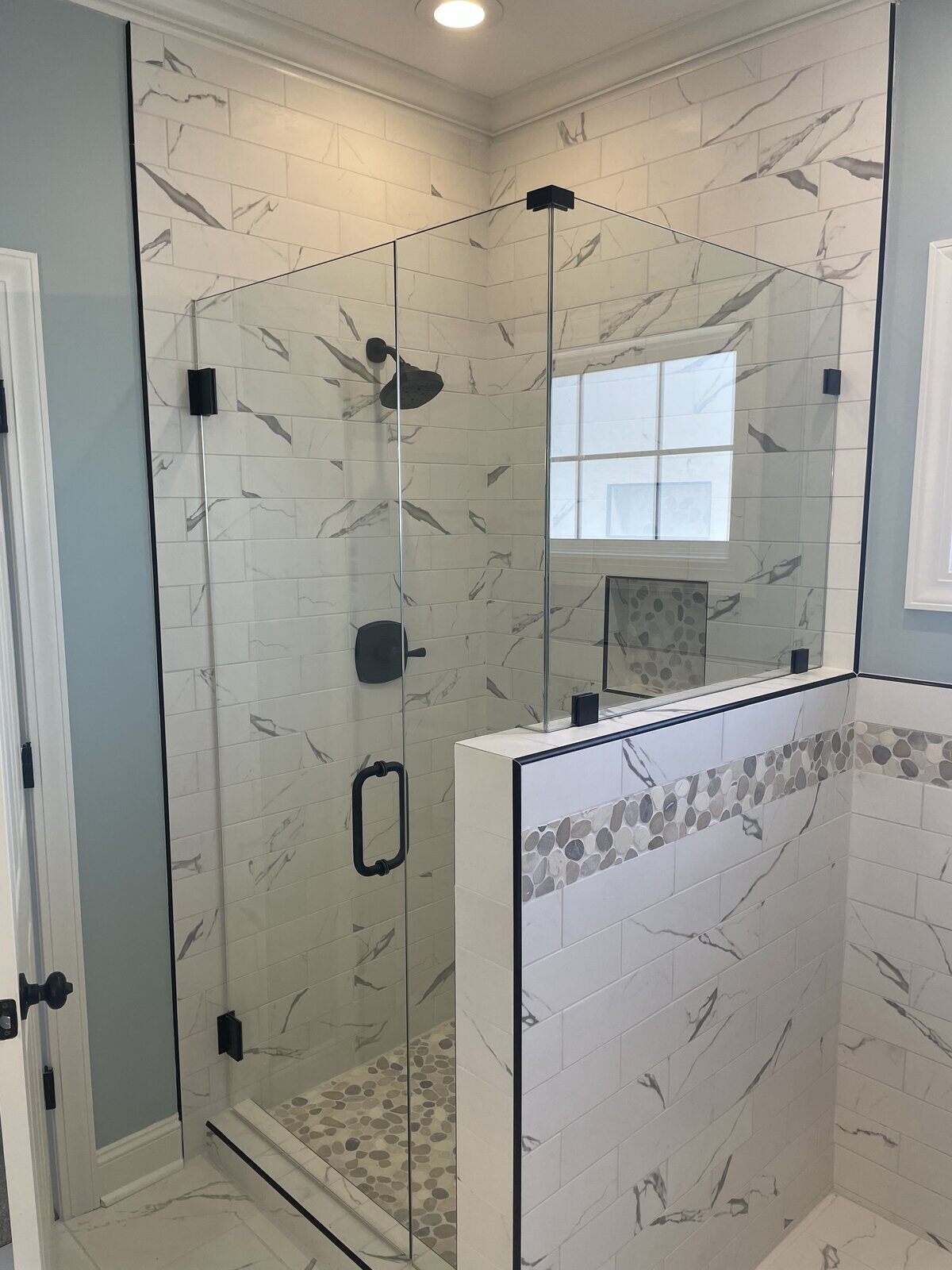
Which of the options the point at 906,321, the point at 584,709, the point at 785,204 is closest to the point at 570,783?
the point at 584,709

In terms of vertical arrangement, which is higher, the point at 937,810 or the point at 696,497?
the point at 696,497

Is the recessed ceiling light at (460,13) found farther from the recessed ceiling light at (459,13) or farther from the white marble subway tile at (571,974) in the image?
the white marble subway tile at (571,974)

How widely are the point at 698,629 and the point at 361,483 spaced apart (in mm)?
744

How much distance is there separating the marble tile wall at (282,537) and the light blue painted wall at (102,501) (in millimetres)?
57

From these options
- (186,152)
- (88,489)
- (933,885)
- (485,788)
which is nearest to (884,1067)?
(933,885)

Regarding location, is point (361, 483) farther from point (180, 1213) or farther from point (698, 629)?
point (180, 1213)

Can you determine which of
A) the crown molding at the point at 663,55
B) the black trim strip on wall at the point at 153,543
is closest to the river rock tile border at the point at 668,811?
the black trim strip on wall at the point at 153,543

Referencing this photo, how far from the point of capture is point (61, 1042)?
84.4 inches

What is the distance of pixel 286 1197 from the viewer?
83.7 inches

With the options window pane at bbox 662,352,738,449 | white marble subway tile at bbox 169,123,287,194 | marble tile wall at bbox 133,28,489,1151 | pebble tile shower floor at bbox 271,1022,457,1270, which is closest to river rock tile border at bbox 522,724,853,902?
marble tile wall at bbox 133,28,489,1151

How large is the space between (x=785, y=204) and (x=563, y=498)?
117 centimetres

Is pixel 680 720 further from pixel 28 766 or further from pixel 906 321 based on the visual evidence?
pixel 28 766

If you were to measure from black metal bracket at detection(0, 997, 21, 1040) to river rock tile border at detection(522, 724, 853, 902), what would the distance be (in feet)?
Result: 2.36

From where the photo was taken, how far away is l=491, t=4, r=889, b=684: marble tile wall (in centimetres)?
197
